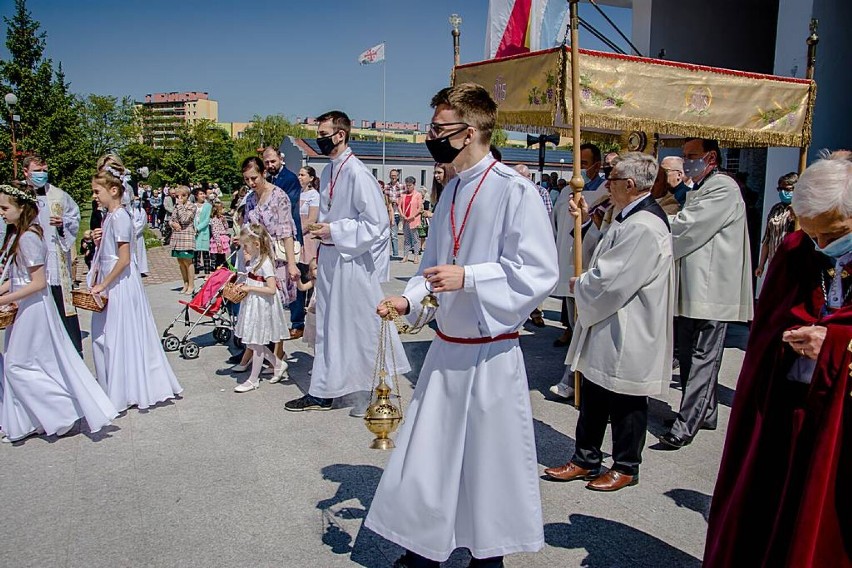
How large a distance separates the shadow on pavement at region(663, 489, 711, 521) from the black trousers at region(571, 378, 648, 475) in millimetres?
267

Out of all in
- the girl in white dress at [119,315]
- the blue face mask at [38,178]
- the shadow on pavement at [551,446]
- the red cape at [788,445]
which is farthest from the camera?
the blue face mask at [38,178]

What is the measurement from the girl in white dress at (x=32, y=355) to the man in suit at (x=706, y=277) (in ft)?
14.6

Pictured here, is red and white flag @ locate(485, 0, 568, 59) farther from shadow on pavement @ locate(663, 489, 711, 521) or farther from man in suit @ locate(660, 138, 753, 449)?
shadow on pavement @ locate(663, 489, 711, 521)

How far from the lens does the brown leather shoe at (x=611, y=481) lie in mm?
4398

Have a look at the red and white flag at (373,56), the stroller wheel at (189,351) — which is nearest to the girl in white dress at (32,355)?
the stroller wheel at (189,351)

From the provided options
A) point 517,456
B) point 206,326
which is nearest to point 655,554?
point 517,456

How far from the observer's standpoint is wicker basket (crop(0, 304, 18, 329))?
197 inches

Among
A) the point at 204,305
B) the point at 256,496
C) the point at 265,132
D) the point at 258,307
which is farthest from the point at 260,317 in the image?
the point at 265,132

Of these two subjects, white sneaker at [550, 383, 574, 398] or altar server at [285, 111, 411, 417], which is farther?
white sneaker at [550, 383, 574, 398]

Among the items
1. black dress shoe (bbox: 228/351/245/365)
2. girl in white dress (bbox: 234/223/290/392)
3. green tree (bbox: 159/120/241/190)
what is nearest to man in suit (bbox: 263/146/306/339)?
black dress shoe (bbox: 228/351/245/365)

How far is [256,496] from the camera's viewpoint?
4.36 metres

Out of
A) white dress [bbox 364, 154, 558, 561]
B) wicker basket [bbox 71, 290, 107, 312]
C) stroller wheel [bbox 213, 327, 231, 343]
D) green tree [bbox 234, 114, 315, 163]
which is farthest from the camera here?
green tree [bbox 234, 114, 315, 163]

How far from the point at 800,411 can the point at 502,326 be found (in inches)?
45.9

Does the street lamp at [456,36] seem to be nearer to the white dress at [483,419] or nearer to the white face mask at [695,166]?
the white face mask at [695,166]
